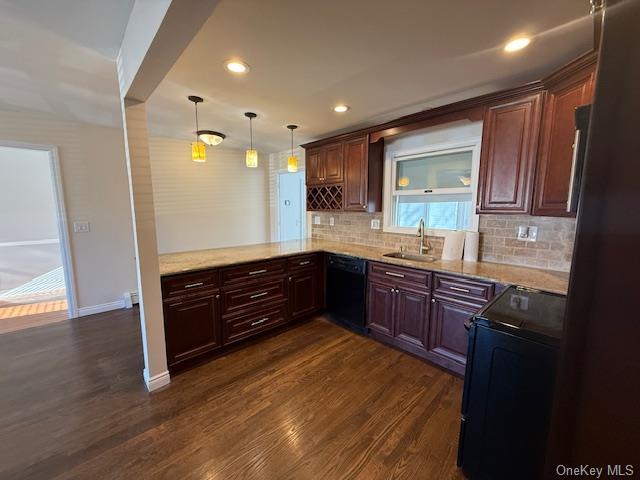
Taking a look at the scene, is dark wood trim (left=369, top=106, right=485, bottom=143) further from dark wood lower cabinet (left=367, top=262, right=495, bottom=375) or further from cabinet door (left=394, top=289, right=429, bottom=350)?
cabinet door (left=394, top=289, right=429, bottom=350)

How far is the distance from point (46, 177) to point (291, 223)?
4.98 metres

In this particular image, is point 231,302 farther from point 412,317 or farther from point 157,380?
point 412,317

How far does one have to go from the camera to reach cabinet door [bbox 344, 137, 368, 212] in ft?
10.1

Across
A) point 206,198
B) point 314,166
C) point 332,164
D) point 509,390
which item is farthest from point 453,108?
point 206,198

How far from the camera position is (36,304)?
3.81 metres

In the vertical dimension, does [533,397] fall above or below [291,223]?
below

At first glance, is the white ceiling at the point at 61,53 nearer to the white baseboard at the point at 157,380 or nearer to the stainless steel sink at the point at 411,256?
the white baseboard at the point at 157,380

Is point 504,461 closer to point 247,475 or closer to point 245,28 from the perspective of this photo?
point 247,475

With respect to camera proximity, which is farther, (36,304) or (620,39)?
(36,304)

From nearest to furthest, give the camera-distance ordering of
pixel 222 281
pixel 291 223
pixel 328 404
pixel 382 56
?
pixel 382 56, pixel 328 404, pixel 222 281, pixel 291 223

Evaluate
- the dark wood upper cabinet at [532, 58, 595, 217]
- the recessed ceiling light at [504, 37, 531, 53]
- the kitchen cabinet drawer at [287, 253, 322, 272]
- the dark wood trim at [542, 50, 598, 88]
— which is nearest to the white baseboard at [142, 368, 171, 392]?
the kitchen cabinet drawer at [287, 253, 322, 272]

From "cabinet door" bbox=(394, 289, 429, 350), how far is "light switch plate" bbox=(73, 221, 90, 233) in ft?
12.7

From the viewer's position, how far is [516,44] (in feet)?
5.08

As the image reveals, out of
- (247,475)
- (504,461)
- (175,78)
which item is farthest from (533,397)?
(175,78)
